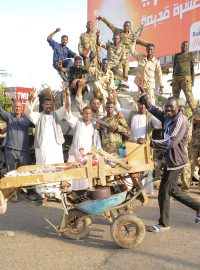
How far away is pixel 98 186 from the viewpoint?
523cm

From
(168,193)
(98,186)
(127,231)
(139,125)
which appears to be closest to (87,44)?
(139,125)

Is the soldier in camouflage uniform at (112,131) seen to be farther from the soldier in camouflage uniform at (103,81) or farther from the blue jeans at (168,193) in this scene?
the soldier in camouflage uniform at (103,81)

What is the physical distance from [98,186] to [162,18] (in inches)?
502

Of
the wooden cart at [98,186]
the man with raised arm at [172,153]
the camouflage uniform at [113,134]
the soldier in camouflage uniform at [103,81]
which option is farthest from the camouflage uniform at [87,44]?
the wooden cart at [98,186]

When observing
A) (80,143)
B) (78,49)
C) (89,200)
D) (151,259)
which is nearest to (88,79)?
(78,49)

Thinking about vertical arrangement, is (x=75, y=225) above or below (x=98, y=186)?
below

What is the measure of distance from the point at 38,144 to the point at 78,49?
3974 millimetres

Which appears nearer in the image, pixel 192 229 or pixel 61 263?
pixel 61 263

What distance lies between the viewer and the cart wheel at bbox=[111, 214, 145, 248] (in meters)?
4.96

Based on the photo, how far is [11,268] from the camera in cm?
435

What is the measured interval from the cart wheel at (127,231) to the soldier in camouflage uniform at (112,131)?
182 centimetres

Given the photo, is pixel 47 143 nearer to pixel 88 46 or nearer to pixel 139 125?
pixel 139 125

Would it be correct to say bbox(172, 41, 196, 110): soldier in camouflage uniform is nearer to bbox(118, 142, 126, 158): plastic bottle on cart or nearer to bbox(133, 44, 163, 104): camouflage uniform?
bbox(133, 44, 163, 104): camouflage uniform

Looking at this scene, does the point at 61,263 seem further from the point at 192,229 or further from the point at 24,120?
the point at 24,120
